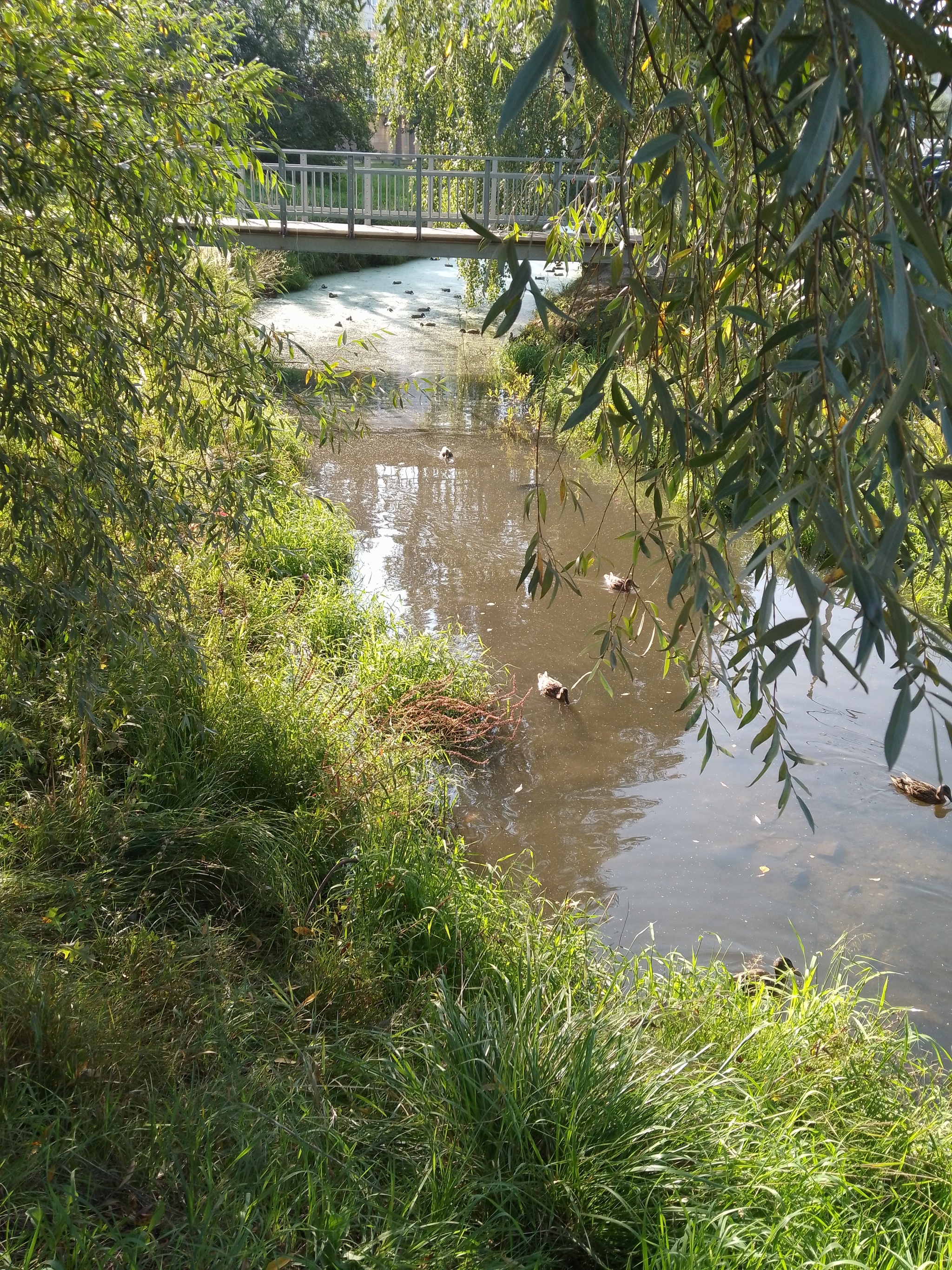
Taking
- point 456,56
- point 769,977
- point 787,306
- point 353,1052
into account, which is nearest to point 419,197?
point 456,56

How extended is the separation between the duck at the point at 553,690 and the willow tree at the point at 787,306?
322 centimetres

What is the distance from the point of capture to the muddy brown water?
402 cm

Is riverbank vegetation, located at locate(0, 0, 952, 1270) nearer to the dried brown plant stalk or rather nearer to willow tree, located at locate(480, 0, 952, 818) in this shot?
the dried brown plant stalk

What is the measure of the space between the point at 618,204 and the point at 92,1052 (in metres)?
2.35

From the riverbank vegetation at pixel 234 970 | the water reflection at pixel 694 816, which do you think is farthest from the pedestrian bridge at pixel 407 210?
the riverbank vegetation at pixel 234 970

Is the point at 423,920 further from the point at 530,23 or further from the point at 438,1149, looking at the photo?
the point at 530,23

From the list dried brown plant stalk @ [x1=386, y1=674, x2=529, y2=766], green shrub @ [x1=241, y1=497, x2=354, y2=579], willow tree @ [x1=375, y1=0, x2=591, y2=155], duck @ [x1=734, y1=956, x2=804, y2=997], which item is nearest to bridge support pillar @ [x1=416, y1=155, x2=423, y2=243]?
willow tree @ [x1=375, y1=0, x2=591, y2=155]

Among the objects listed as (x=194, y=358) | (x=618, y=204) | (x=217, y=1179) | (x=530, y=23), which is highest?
(x=530, y=23)

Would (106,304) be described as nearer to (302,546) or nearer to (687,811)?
(687,811)

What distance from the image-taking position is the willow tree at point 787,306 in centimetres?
95

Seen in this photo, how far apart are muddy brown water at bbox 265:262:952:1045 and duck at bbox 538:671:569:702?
5cm

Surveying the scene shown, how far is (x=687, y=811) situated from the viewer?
4.87 metres

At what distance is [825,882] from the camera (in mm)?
4305

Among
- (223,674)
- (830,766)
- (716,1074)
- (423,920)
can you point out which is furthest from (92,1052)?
(830,766)
